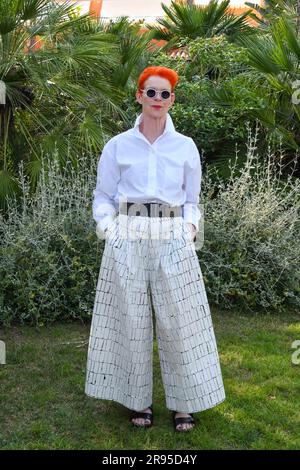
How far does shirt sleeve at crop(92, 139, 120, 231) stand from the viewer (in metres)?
3.18

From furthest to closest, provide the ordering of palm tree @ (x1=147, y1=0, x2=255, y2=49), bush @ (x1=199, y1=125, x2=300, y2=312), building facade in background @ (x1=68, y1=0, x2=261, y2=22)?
1. building facade in background @ (x1=68, y1=0, x2=261, y2=22)
2. palm tree @ (x1=147, y1=0, x2=255, y2=49)
3. bush @ (x1=199, y1=125, x2=300, y2=312)

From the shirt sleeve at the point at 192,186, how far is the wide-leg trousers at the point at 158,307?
5cm

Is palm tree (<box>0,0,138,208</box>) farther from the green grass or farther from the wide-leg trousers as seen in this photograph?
the wide-leg trousers

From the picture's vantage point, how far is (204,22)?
8383 mm

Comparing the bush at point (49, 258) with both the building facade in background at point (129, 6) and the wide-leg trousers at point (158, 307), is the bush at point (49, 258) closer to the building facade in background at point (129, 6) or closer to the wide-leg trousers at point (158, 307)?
the wide-leg trousers at point (158, 307)

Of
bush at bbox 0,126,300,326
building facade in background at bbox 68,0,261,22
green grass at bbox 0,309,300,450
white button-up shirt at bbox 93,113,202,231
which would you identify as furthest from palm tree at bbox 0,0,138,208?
building facade in background at bbox 68,0,261,22

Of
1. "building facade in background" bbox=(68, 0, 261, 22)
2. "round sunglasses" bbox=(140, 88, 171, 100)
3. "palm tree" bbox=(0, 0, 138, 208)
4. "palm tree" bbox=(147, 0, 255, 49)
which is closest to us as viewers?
"round sunglasses" bbox=(140, 88, 171, 100)

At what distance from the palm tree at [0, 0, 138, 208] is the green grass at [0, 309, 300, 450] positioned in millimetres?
1689

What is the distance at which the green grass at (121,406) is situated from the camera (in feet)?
10.7

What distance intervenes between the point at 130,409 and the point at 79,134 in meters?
2.98

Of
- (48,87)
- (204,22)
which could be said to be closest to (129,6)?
(204,22)

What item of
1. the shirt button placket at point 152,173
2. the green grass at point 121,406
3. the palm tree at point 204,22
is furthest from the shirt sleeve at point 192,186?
the palm tree at point 204,22

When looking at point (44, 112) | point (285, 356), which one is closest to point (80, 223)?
point (44, 112)

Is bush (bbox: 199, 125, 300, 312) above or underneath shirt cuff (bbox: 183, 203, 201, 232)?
underneath
